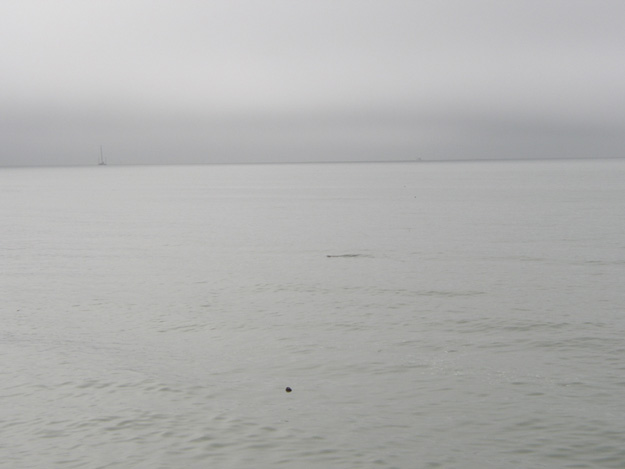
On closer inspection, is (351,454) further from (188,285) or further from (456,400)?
(188,285)

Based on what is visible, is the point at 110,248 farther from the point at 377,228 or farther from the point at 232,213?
the point at 232,213

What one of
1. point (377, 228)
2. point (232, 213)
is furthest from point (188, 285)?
point (232, 213)

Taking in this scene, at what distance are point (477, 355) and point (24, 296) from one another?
1898 centimetres

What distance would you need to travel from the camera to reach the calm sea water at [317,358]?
14.6 meters

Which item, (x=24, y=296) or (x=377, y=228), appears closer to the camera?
(x=24, y=296)

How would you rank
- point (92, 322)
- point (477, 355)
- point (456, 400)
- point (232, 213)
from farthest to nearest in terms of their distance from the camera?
point (232, 213), point (92, 322), point (477, 355), point (456, 400)

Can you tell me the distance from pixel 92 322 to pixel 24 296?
6.36m

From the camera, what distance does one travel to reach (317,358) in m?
20.6

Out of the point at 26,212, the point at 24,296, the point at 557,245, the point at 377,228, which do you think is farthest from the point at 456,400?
the point at 26,212

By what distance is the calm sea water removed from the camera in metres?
14.6

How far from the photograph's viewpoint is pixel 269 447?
14.6 metres

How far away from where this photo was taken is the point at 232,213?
7988 centimetres

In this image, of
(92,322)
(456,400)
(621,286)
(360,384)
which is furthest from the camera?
(621,286)

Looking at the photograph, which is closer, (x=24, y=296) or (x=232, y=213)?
(x=24, y=296)
